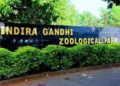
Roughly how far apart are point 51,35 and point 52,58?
9.29ft

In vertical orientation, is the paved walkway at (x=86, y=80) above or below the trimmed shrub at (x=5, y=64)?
below

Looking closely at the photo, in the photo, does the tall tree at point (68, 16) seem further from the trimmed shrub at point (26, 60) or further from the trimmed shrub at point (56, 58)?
the trimmed shrub at point (26, 60)

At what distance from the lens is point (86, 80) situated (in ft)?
40.7

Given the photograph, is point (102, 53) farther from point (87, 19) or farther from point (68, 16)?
point (87, 19)

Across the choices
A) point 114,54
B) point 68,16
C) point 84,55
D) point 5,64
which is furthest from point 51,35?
point 68,16

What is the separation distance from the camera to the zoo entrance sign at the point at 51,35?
14.6 metres

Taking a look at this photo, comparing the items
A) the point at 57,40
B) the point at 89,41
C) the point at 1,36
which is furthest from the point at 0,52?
the point at 89,41

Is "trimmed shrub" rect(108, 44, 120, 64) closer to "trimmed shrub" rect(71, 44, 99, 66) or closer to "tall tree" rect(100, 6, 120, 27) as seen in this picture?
"trimmed shrub" rect(71, 44, 99, 66)

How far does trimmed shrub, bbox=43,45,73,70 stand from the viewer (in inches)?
530

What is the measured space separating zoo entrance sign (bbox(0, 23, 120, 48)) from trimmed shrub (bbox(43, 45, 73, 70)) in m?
1.75

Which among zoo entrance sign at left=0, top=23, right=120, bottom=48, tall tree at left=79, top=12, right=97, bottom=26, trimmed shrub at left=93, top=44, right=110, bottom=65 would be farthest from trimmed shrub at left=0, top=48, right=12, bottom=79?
tall tree at left=79, top=12, right=97, bottom=26

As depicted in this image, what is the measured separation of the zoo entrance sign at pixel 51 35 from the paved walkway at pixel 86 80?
2.89 meters

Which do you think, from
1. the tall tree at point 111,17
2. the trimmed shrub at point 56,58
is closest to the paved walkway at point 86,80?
the trimmed shrub at point 56,58

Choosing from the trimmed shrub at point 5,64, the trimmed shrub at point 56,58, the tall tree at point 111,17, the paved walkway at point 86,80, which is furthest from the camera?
the tall tree at point 111,17
